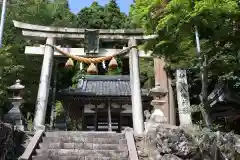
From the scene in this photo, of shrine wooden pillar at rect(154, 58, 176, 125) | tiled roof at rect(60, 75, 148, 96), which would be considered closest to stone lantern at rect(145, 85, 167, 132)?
shrine wooden pillar at rect(154, 58, 176, 125)

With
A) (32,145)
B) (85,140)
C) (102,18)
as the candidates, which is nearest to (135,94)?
(85,140)

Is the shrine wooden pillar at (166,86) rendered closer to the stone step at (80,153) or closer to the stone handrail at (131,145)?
the stone handrail at (131,145)

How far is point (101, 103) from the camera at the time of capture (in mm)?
18266

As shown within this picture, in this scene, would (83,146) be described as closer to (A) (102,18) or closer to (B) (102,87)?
(B) (102,87)

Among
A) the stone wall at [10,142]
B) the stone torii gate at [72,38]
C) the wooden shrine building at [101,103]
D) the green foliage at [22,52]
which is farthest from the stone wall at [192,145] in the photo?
the wooden shrine building at [101,103]

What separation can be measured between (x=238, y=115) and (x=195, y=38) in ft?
14.1

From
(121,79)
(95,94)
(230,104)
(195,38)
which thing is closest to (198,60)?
(195,38)

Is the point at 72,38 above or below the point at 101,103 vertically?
above

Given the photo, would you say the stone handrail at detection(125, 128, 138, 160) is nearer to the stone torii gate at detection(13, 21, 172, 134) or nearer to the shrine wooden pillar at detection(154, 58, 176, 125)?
the stone torii gate at detection(13, 21, 172, 134)

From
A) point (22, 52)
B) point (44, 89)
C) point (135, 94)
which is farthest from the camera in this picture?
point (22, 52)

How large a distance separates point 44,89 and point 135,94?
362 centimetres

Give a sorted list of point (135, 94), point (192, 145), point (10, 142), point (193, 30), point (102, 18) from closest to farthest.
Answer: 1. point (192, 145)
2. point (10, 142)
3. point (193, 30)
4. point (135, 94)
5. point (102, 18)

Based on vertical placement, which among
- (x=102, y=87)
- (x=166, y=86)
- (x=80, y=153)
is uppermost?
(x=102, y=87)

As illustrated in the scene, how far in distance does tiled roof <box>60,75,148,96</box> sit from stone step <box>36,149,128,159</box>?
7.70m
